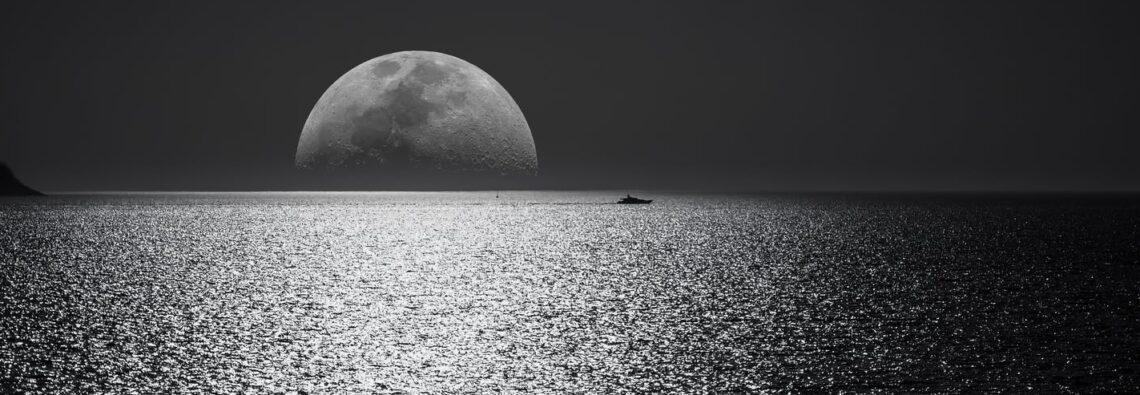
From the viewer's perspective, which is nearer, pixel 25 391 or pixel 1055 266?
pixel 25 391

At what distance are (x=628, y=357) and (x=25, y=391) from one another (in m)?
6.51

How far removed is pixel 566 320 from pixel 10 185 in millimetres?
135296

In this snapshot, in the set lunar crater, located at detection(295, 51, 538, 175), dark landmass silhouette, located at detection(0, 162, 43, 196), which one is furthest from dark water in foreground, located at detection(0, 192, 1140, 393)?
dark landmass silhouette, located at detection(0, 162, 43, 196)

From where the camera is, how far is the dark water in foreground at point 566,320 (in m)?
9.55

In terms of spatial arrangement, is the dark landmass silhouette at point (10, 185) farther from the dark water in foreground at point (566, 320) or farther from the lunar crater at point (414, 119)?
the dark water in foreground at point (566, 320)

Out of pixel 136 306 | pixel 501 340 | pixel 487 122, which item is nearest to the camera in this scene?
pixel 501 340

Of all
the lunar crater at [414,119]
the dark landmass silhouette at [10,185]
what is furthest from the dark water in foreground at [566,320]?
the dark landmass silhouette at [10,185]

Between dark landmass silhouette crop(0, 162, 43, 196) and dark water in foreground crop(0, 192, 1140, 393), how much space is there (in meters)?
111

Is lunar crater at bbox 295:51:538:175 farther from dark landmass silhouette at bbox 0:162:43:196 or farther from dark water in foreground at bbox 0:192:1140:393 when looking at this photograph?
dark water in foreground at bbox 0:192:1140:393

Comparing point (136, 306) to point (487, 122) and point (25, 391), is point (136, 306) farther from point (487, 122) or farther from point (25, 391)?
point (487, 122)

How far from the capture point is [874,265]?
80.1ft

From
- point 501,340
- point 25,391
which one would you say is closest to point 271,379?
point 25,391

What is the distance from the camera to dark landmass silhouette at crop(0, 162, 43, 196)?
121500 millimetres

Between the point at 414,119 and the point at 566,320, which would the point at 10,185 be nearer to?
the point at 414,119
